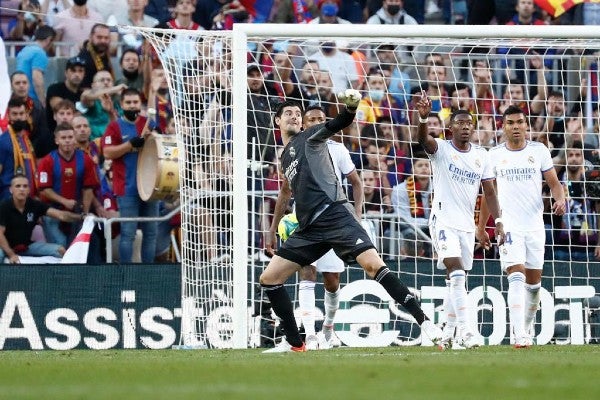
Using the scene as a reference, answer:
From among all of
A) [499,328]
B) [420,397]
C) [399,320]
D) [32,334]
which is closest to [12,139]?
[32,334]

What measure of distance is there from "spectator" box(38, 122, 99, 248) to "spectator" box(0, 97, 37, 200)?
0.24 metres

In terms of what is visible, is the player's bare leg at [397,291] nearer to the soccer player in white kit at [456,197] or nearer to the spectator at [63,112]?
the soccer player in white kit at [456,197]

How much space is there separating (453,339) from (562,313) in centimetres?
356

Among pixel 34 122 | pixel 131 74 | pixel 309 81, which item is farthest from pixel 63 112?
pixel 309 81

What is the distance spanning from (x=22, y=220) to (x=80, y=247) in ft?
2.63

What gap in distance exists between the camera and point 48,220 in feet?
59.9

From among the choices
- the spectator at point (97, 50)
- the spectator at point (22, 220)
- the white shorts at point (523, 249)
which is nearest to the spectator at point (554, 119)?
the white shorts at point (523, 249)

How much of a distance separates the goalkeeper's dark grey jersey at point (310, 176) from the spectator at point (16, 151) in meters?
5.92

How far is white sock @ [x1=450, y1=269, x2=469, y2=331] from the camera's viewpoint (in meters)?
14.2

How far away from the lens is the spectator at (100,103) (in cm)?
1945

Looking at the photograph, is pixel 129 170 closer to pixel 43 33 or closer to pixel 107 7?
pixel 43 33

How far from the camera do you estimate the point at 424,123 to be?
1363 centimetres

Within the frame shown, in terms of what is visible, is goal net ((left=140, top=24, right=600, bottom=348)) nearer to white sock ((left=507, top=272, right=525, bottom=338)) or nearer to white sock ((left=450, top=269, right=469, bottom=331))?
white sock ((left=450, top=269, right=469, bottom=331))

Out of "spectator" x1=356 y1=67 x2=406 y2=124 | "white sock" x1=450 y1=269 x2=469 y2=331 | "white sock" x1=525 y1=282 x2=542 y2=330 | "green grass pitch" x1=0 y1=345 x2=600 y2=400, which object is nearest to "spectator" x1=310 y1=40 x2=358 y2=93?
"spectator" x1=356 y1=67 x2=406 y2=124
